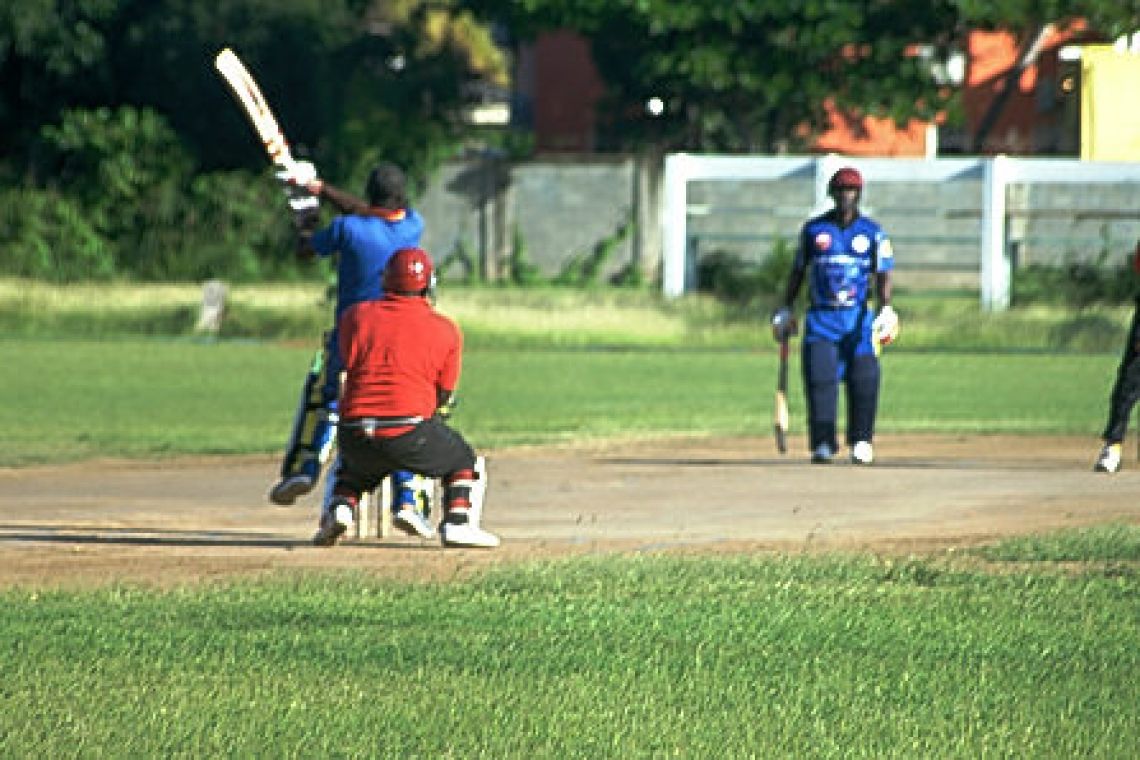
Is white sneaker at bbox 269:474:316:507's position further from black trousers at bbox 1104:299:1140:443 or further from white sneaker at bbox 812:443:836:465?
black trousers at bbox 1104:299:1140:443

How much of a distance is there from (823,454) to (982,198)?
76.5 feet

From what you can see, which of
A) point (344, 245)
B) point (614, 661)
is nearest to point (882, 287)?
point (344, 245)

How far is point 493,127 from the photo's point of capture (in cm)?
5350

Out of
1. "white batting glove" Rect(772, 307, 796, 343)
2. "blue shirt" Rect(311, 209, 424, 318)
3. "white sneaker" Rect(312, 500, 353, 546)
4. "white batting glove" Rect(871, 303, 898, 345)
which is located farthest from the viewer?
"white batting glove" Rect(772, 307, 796, 343)

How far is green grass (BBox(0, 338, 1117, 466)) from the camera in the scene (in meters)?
22.5

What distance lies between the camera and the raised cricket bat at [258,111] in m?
14.0

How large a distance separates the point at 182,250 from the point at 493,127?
10.7 meters

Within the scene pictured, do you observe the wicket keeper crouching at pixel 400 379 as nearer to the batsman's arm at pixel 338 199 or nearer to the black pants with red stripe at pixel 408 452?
the black pants with red stripe at pixel 408 452

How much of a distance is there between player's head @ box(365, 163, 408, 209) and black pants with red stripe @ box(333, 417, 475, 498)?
4.41 feet

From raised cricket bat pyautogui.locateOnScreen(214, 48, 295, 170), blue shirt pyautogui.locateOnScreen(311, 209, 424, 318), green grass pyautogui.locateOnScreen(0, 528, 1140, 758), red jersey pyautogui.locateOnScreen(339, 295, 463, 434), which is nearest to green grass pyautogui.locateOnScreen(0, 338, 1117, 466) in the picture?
raised cricket bat pyautogui.locateOnScreen(214, 48, 295, 170)

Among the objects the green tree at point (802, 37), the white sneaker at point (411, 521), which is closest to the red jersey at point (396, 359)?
the white sneaker at point (411, 521)

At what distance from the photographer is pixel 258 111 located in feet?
47.1

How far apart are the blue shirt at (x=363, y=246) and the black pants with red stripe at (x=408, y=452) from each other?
1.02 metres

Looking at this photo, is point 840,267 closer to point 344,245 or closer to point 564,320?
point 344,245
